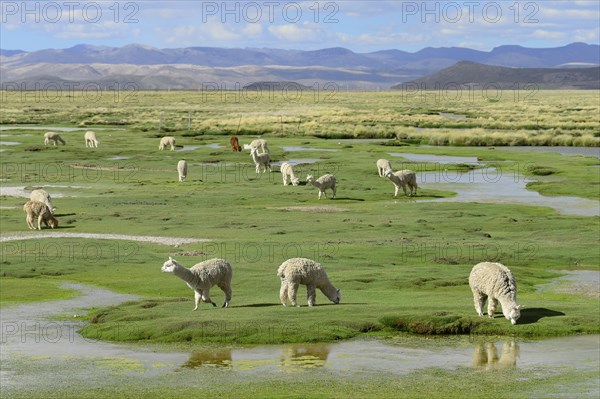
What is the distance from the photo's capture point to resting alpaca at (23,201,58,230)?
135ft

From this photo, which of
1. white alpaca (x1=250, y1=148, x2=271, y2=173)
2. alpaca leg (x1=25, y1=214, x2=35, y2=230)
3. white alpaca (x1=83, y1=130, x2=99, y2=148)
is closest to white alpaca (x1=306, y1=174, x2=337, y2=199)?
white alpaca (x1=250, y1=148, x2=271, y2=173)

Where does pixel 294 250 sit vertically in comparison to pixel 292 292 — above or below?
below

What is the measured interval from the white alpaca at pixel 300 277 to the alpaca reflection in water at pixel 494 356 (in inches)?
184

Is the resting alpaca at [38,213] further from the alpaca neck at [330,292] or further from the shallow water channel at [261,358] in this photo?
the alpaca neck at [330,292]

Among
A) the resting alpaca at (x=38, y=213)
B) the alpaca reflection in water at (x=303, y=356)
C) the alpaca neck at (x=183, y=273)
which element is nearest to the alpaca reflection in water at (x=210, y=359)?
the alpaca reflection in water at (x=303, y=356)

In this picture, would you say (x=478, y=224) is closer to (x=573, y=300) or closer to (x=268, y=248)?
(x=268, y=248)

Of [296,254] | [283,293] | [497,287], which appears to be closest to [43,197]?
[296,254]

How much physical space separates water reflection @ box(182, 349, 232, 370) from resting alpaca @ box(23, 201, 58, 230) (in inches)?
818

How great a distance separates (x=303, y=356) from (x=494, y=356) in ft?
13.6

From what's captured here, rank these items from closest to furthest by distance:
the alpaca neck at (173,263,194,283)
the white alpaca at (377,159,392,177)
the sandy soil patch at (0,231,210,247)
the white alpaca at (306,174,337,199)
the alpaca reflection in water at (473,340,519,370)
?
the alpaca reflection in water at (473,340,519,370), the alpaca neck at (173,263,194,283), the sandy soil patch at (0,231,210,247), the white alpaca at (306,174,337,199), the white alpaca at (377,159,392,177)

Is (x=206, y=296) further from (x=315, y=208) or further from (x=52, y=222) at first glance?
(x=315, y=208)

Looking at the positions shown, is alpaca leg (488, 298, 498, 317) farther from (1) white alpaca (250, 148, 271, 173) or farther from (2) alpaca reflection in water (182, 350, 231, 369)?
(1) white alpaca (250, 148, 271, 173)

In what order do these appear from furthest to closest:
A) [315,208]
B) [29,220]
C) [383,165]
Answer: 1. [383,165]
2. [315,208]
3. [29,220]

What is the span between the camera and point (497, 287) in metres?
23.8
